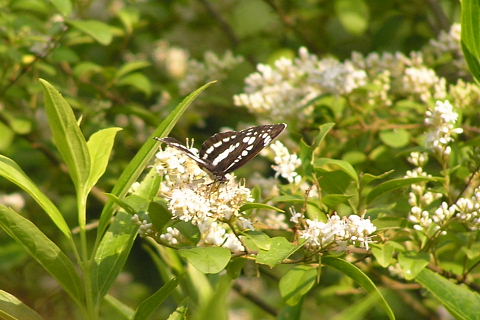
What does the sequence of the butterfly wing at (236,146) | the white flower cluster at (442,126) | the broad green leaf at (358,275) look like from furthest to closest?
the white flower cluster at (442,126) → the butterfly wing at (236,146) → the broad green leaf at (358,275)

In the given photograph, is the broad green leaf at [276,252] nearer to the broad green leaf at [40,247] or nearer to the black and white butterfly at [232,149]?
the black and white butterfly at [232,149]

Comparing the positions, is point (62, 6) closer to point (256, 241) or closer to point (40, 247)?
point (40, 247)

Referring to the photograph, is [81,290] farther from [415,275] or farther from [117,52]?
[117,52]

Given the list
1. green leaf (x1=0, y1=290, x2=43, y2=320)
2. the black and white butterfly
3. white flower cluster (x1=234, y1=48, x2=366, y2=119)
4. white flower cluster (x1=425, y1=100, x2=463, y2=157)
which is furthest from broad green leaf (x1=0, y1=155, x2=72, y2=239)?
white flower cluster (x1=234, y1=48, x2=366, y2=119)

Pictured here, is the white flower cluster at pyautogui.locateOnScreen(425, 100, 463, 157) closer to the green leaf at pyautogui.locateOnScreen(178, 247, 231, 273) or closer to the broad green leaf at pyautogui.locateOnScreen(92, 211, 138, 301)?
the green leaf at pyautogui.locateOnScreen(178, 247, 231, 273)

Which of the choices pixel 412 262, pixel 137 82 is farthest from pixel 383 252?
pixel 137 82

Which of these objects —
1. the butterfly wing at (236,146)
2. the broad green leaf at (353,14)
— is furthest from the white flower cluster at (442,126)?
the broad green leaf at (353,14)

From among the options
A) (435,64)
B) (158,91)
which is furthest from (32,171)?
(435,64)
